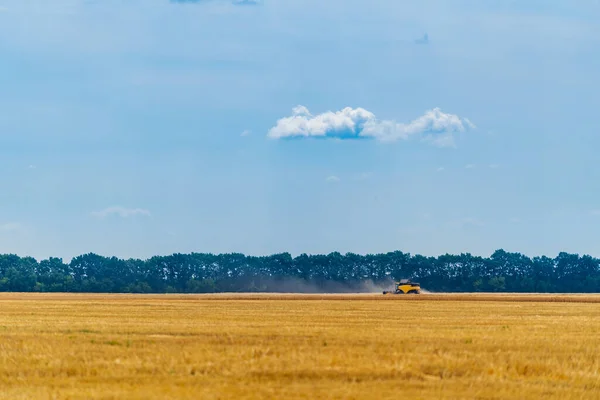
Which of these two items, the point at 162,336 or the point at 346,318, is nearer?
the point at 162,336

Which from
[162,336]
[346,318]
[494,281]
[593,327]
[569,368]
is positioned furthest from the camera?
[494,281]

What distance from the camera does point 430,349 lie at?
35.1 meters

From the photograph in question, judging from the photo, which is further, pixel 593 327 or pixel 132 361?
pixel 593 327

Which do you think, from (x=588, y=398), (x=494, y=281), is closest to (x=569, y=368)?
(x=588, y=398)

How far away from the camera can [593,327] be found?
49469mm

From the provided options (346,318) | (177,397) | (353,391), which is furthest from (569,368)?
(346,318)

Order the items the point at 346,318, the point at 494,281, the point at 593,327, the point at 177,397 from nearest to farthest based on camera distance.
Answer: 1. the point at 177,397
2. the point at 593,327
3. the point at 346,318
4. the point at 494,281

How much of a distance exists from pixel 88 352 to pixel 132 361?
3.15m

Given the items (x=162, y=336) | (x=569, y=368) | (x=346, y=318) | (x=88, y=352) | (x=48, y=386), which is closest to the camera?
(x=48, y=386)

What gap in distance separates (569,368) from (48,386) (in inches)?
669

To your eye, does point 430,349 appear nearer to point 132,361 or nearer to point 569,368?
point 569,368

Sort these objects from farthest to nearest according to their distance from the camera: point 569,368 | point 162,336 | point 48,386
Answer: point 162,336 < point 569,368 < point 48,386

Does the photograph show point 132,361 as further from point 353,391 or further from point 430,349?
point 430,349

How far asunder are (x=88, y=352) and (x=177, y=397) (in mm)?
9476
